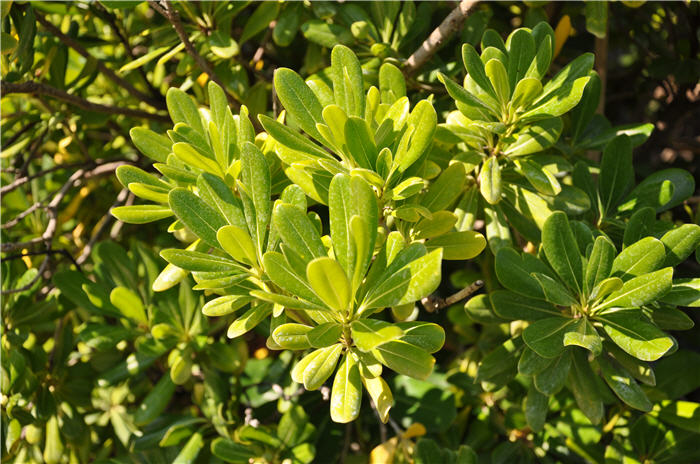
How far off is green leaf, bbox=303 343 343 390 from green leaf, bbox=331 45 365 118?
1.12 feet

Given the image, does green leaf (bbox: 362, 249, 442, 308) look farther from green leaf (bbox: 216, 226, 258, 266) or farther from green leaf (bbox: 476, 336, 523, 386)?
green leaf (bbox: 476, 336, 523, 386)

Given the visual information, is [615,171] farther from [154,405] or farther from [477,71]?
[154,405]

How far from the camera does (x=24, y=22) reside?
1288mm

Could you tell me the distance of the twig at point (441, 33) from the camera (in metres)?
1.09

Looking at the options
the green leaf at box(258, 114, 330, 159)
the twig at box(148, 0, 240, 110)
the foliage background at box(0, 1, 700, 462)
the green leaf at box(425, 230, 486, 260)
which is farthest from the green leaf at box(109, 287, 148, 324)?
the green leaf at box(425, 230, 486, 260)

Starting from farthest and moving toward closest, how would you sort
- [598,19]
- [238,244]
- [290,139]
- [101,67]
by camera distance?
[101,67], [598,19], [290,139], [238,244]

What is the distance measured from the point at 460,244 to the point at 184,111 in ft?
1.65

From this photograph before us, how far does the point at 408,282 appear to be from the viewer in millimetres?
732

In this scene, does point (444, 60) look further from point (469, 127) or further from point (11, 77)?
point (11, 77)

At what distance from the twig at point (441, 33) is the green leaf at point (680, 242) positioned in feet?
1.61

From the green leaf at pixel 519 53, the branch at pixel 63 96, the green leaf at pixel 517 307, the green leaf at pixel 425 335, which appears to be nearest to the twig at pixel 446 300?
the green leaf at pixel 517 307

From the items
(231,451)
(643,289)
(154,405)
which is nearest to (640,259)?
(643,289)

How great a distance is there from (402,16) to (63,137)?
3.36ft

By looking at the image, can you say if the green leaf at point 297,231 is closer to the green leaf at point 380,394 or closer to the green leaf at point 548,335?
the green leaf at point 380,394
